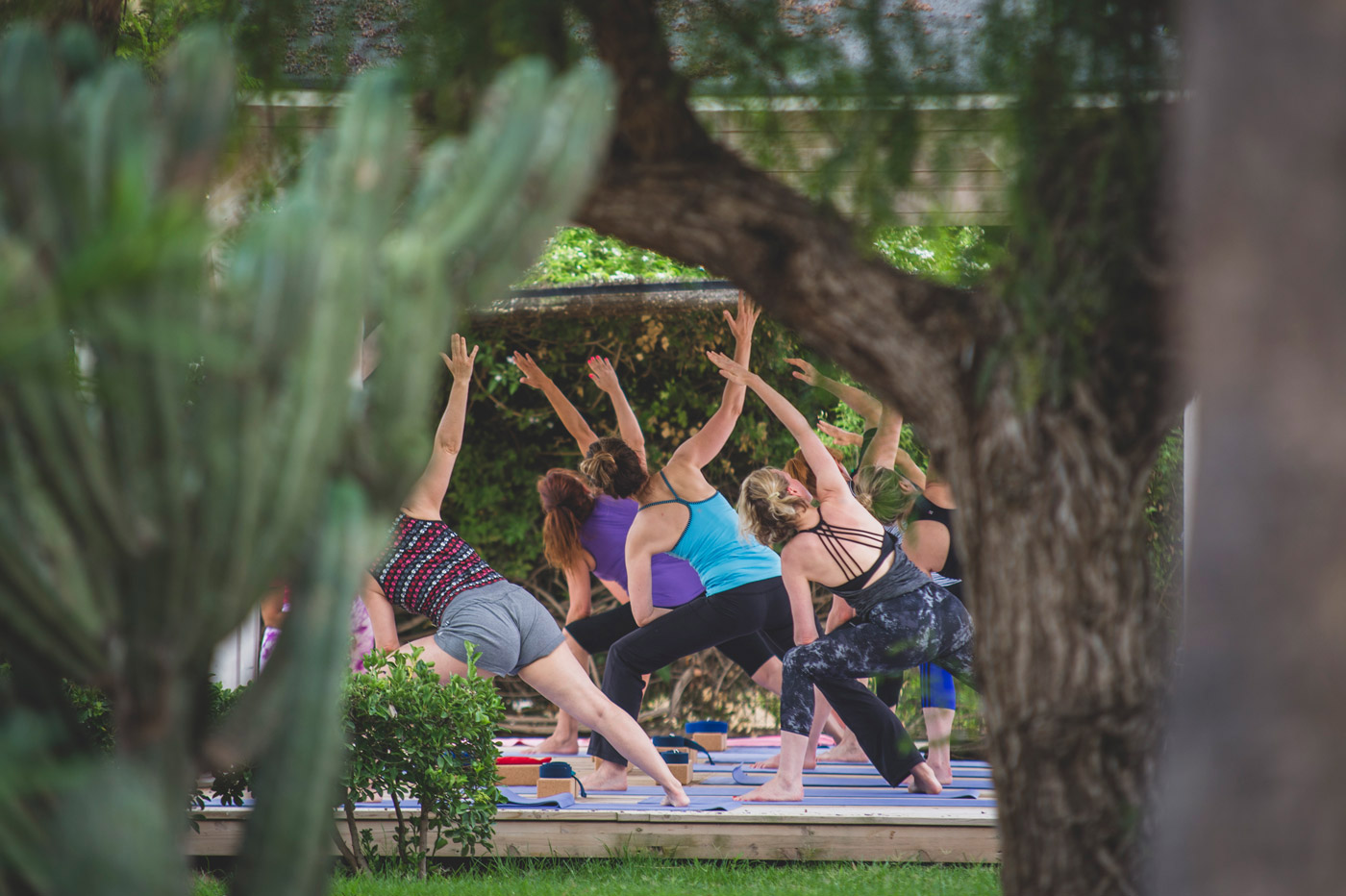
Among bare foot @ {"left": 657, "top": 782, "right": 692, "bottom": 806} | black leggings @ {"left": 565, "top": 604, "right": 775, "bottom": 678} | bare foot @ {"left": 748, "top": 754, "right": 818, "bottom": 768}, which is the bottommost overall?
bare foot @ {"left": 748, "top": 754, "right": 818, "bottom": 768}

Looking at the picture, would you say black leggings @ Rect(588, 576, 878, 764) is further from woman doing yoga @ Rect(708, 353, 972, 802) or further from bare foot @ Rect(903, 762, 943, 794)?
bare foot @ Rect(903, 762, 943, 794)

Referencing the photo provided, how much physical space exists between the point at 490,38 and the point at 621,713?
10.8ft

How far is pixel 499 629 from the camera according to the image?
4.82m

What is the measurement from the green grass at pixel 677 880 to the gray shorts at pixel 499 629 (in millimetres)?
857

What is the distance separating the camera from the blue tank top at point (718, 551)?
579 centimetres

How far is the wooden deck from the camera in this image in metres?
4.69

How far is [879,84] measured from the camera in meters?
2.27

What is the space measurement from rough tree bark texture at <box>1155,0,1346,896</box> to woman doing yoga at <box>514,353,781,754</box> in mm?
5205

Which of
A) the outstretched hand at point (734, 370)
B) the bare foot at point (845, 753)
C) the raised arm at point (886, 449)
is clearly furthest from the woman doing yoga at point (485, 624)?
the bare foot at point (845, 753)

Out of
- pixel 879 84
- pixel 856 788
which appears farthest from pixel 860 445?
pixel 879 84

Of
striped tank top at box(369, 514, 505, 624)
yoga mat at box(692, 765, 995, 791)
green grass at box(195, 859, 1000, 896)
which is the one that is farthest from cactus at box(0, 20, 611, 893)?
yoga mat at box(692, 765, 995, 791)

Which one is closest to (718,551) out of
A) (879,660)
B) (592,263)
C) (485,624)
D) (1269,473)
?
(879,660)

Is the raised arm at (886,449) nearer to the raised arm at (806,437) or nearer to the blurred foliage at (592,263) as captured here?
the raised arm at (806,437)

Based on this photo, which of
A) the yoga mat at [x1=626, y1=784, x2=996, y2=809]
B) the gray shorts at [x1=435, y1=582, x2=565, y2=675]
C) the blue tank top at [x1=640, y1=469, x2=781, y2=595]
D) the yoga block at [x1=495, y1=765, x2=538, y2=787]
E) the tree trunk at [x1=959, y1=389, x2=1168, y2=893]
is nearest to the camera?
the tree trunk at [x1=959, y1=389, x2=1168, y2=893]
